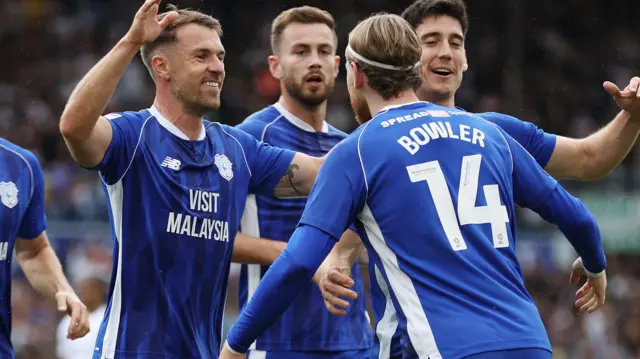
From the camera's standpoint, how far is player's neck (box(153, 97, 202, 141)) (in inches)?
227

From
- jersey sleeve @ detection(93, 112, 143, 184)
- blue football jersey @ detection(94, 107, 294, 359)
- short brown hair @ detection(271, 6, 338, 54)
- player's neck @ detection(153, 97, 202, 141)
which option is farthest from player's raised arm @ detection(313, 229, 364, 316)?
short brown hair @ detection(271, 6, 338, 54)

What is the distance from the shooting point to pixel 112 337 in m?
5.48

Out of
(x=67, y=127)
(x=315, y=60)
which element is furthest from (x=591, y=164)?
(x=67, y=127)

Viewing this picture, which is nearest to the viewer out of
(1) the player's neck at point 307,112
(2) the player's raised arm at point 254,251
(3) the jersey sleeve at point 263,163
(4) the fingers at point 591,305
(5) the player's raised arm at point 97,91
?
(5) the player's raised arm at point 97,91

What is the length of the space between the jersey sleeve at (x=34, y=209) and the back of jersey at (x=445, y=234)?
2178mm

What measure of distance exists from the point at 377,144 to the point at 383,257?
0.48 m

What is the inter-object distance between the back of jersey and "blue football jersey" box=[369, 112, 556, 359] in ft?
0.91

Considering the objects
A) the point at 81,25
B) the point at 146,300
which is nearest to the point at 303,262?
the point at 146,300

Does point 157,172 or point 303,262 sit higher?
point 157,172

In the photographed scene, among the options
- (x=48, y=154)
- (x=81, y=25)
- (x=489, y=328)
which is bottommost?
(x=489, y=328)

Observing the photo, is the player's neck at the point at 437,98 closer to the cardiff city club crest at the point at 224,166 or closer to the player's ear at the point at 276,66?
the cardiff city club crest at the point at 224,166

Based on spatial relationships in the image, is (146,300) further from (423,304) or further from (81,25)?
(81,25)

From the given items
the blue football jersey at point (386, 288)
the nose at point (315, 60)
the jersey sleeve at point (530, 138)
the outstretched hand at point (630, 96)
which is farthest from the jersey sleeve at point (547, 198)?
the nose at point (315, 60)

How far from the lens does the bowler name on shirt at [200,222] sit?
18.0ft
